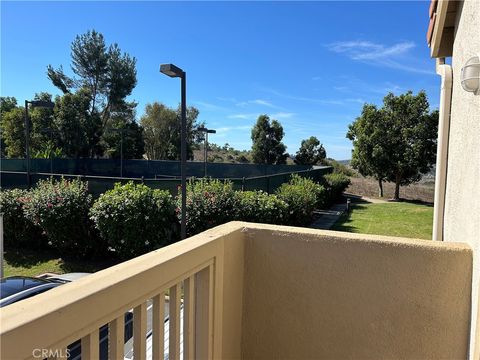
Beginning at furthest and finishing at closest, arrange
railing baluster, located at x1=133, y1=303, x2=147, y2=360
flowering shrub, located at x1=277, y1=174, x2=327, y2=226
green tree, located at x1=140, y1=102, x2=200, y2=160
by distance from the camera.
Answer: green tree, located at x1=140, y1=102, x2=200, y2=160, flowering shrub, located at x1=277, y1=174, x2=327, y2=226, railing baluster, located at x1=133, y1=303, x2=147, y2=360

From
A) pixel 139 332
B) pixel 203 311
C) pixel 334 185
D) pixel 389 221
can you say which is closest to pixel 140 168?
pixel 334 185

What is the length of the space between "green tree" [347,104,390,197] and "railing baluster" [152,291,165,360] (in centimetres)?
1898

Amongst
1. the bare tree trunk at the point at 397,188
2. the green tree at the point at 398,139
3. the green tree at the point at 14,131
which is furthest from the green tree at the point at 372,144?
the green tree at the point at 14,131

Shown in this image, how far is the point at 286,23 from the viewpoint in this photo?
1068 cm

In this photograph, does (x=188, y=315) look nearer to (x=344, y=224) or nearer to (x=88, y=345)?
(x=88, y=345)

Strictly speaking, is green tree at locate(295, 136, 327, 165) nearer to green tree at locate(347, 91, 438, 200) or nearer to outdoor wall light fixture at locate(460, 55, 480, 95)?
green tree at locate(347, 91, 438, 200)

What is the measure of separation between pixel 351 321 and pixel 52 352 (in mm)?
1549

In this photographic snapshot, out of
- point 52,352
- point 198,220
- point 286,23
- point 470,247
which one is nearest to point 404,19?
point 286,23

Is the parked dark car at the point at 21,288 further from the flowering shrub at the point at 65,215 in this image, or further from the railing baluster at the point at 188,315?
the flowering shrub at the point at 65,215

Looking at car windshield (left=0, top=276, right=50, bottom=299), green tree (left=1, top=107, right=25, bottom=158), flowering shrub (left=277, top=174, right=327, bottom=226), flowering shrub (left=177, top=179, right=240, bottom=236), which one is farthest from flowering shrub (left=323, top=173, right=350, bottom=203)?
green tree (left=1, top=107, right=25, bottom=158)

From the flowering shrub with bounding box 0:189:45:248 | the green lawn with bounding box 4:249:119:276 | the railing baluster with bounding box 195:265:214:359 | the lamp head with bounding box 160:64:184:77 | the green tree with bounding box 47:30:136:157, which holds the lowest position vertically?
the green lawn with bounding box 4:249:119:276

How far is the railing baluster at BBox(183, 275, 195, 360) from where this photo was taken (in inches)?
61.7

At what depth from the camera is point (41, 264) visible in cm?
734

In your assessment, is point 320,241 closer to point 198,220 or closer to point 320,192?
point 198,220
